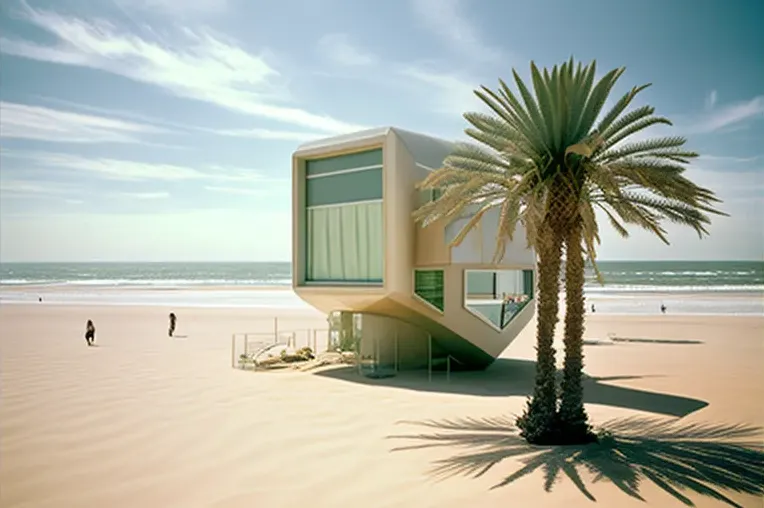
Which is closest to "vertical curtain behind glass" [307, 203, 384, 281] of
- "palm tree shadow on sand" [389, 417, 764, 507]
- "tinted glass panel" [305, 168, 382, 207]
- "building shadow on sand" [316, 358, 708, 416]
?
"tinted glass panel" [305, 168, 382, 207]

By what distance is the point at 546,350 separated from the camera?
1284cm

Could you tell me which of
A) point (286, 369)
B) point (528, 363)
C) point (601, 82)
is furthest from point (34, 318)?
point (601, 82)

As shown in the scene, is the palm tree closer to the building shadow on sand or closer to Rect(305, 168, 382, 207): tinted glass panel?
the building shadow on sand

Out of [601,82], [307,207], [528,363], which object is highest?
[601,82]

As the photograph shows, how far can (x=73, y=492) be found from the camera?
9.85 m

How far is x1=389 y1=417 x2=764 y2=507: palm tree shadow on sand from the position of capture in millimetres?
9781

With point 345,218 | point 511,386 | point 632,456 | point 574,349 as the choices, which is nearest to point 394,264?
point 345,218

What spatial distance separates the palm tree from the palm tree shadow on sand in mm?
785

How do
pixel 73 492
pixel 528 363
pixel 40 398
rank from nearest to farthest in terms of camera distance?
pixel 73 492
pixel 40 398
pixel 528 363

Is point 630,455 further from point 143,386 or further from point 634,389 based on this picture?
point 143,386

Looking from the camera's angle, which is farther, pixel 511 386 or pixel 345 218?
pixel 345 218

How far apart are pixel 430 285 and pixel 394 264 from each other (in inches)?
61.0

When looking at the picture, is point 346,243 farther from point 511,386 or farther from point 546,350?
point 546,350

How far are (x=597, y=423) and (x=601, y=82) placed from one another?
693cm
